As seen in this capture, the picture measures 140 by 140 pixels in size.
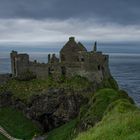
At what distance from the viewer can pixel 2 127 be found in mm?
98375

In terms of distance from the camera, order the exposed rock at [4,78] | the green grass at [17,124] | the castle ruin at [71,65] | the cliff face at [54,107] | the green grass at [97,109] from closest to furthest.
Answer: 1. the green grass at [97,109]
2. the green grass at [17,124]
3. the cliff face at [54,107]
4. the castle ruin at [71,65]
5. the exposed rock at [4,78]

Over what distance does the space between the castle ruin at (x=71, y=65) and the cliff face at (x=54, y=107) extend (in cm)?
732

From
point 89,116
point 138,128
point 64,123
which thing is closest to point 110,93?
point 89,116

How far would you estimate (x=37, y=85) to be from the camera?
365 feet

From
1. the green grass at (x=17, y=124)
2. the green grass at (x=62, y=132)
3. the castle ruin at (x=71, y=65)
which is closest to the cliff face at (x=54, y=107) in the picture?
the green grass at (x=17, y=124)

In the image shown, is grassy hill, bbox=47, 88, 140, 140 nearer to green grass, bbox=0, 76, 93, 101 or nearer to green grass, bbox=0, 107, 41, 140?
green grass, bbox=0, 107, 41, 140

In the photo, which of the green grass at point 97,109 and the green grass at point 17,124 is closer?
the green grass at point 97,109

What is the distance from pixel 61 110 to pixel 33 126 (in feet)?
24.8

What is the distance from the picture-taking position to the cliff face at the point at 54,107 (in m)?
103

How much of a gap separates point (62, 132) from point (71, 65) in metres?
24.2

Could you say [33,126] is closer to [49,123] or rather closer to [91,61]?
[49,123]

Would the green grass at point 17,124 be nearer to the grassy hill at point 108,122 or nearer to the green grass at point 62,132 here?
the green grass at point 62,132

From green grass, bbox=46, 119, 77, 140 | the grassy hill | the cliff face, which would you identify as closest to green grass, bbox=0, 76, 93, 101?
the cliff face

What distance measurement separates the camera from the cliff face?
4058 inches
